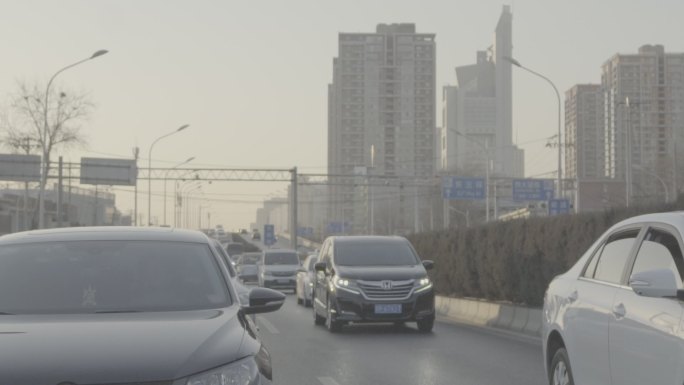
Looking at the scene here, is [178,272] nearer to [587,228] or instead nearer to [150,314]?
[150,314]

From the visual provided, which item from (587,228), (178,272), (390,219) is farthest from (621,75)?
(178,272)

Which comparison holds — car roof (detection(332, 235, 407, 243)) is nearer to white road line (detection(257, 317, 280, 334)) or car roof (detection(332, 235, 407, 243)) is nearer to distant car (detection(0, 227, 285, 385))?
white road line (detection(257, 317, 280, 334))

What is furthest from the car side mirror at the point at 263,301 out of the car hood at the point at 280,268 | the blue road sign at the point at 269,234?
the blue road sign at the point at 269,234

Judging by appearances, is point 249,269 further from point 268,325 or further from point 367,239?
point 367,239

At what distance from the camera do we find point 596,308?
6.31 meters

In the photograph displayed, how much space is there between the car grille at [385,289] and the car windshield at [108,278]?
10372 millimetres

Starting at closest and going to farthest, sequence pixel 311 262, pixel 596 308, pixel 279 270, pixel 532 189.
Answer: pixel 596 308 < pixel 311 262 < pixel 279 270 < pixel 532 189

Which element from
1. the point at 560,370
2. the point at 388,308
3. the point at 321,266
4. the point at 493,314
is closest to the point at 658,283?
the point at 560,370

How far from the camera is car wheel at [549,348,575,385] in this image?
6.84 metres

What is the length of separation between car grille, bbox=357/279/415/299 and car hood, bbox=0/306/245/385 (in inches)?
442

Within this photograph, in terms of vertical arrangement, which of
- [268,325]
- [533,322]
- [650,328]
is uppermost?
[650,328]

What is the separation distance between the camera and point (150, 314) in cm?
515

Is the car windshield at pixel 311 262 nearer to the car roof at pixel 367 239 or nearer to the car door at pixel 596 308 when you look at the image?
the car roof at pixel 367 239

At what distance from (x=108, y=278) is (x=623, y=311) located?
3.34m
